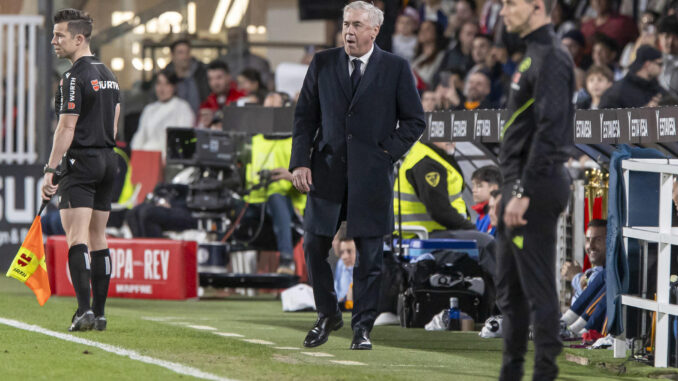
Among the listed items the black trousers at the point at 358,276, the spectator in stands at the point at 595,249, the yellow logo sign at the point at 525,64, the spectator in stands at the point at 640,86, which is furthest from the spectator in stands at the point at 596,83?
the yellow logo sign at the point at 525,64

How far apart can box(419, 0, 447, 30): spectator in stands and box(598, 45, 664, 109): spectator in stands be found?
659cm

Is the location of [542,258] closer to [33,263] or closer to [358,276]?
[358,276]

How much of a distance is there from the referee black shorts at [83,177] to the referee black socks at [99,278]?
341 millimetres

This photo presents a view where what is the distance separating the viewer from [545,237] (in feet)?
19.4

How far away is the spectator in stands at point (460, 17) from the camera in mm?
18781

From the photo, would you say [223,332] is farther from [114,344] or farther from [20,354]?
[20,354]

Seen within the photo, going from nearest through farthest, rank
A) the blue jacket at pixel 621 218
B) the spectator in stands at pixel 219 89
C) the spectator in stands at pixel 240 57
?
the blue jacket at pixel 621 218 < the spectator in stands at pixel 219 89 < the spectator in stands at pixel 240 57

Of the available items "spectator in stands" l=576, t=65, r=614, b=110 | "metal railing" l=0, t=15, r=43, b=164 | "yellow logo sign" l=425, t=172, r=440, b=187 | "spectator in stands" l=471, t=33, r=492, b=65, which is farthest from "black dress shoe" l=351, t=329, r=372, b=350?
"spectator in stands" l=471, t=33, r=492, b=65

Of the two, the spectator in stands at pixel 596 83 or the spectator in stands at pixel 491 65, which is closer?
the spectator in stands at pixel 596 83

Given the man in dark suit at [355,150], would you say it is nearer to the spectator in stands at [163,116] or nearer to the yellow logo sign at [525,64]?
the yellow logo sign at [525,64]

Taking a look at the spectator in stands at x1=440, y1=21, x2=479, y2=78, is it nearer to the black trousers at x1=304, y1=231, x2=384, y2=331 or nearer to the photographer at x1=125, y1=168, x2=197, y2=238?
the photographer at x1=125, y1=168, x2=197, y2=238

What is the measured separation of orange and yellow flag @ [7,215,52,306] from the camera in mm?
8852

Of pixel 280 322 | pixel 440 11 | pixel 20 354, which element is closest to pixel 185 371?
pixel 20 354

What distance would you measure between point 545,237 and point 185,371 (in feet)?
6.75
